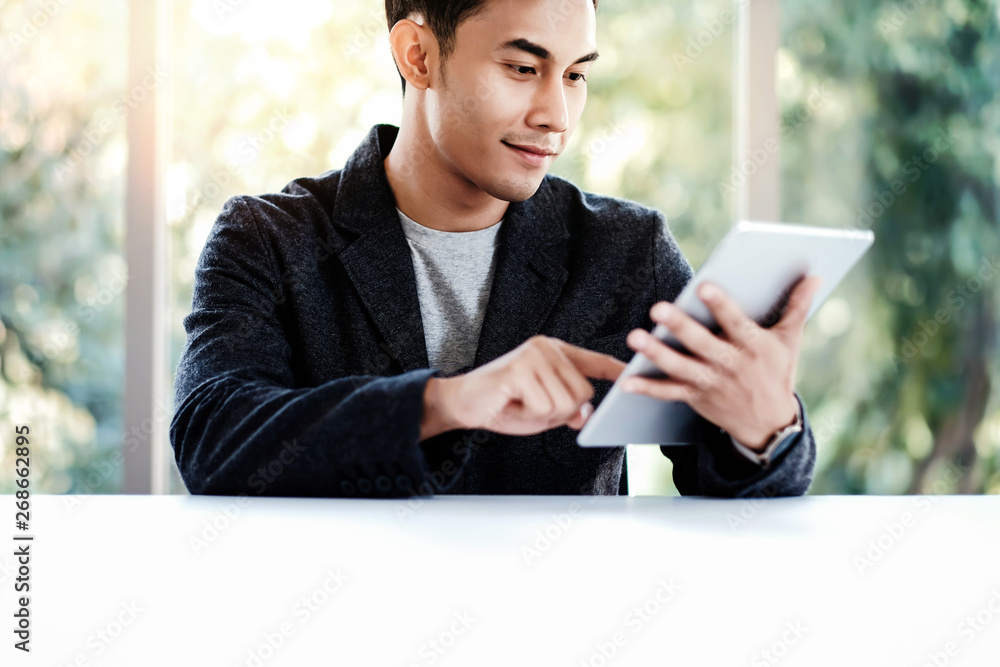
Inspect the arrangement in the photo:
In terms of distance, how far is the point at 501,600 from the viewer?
481mm

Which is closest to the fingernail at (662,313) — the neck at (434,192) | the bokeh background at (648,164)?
the neck at (434,192)

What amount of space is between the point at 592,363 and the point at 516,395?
11cm

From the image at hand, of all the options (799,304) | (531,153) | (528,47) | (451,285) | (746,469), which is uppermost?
(528,47)

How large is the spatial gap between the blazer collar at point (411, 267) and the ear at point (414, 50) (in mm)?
152

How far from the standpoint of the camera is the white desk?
460 mm

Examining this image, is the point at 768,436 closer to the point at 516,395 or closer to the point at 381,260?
the point at 516,395

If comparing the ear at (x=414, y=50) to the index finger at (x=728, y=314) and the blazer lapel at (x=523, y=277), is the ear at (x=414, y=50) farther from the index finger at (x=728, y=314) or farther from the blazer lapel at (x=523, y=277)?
the index finger at (x=728, y=314)

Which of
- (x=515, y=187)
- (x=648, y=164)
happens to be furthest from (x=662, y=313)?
(x=648, y=164)

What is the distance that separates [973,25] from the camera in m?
2.59

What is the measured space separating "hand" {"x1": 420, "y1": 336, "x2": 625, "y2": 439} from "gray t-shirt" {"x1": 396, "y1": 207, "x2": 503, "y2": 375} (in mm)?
408

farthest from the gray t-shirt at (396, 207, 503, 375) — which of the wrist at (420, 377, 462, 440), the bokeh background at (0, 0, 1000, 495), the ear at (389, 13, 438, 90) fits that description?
the bokeh background at (0, 0, 1000, 495)

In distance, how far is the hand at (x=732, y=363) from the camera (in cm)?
77

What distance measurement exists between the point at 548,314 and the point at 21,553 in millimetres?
884

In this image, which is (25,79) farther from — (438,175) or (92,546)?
(92,546)
